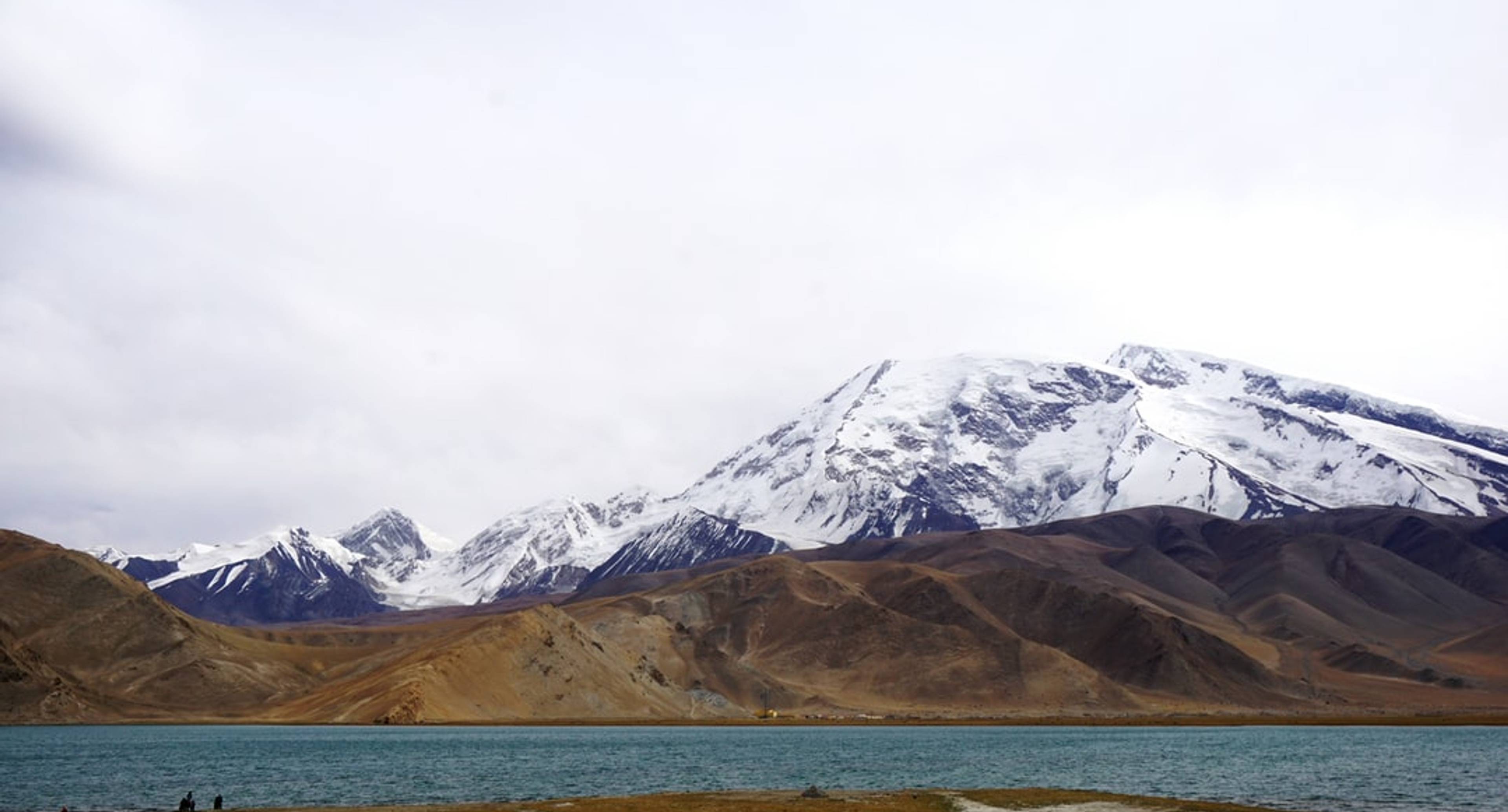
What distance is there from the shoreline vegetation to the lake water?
7190 mm

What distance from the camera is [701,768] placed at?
128m

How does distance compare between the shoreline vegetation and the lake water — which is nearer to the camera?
the shoreline vegetation

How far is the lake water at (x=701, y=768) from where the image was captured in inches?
3765

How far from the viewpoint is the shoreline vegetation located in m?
80.5

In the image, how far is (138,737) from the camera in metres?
184

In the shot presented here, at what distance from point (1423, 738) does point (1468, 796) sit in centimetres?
10078

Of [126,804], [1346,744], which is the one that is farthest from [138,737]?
[1346,744]

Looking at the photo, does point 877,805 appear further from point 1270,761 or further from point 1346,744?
point 1346,744

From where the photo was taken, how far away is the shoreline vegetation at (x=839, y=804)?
80500 mm

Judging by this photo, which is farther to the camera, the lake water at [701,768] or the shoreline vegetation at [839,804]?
the lake water at [701,768]

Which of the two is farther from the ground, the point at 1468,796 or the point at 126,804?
the point at 126,804

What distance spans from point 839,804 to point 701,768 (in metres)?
47.1

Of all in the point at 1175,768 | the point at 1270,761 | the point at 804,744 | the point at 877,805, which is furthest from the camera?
the point at 804,744

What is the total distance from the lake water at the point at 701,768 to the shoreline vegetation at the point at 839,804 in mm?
7190
